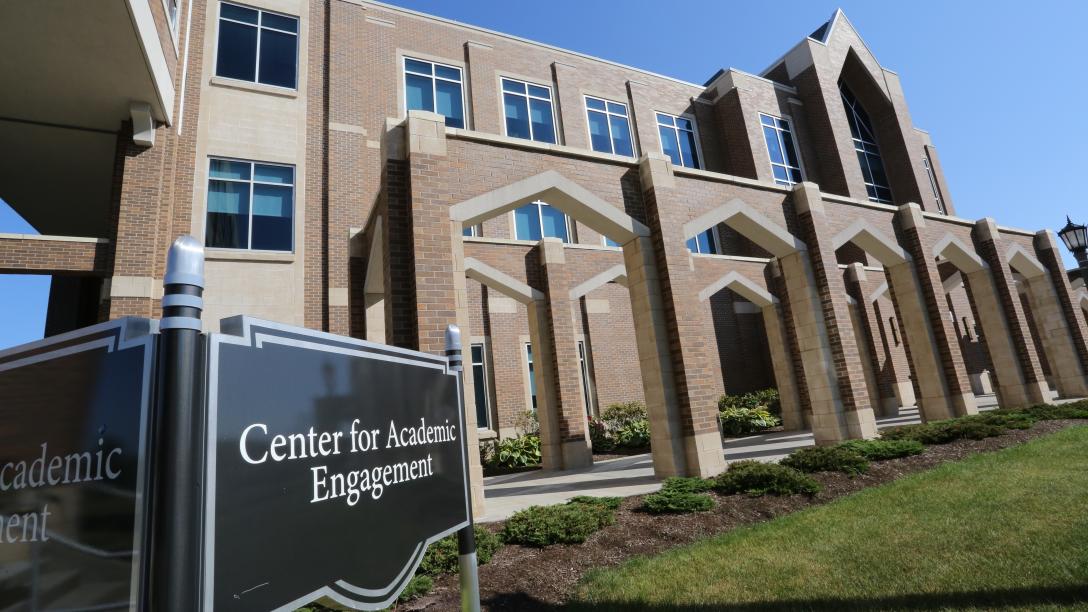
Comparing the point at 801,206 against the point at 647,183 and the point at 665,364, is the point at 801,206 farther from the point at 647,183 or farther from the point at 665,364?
the point at 665,364

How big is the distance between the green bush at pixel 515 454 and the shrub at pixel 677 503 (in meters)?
8.80

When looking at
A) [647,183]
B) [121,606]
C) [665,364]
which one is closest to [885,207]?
[647,183]

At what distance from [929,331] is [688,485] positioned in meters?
10.7

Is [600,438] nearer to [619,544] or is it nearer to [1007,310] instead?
[619,544]

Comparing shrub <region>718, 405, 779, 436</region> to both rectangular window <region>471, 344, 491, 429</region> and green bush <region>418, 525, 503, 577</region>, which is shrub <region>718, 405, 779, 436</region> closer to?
rectangular window <region>471, 344, 491, 429</region>

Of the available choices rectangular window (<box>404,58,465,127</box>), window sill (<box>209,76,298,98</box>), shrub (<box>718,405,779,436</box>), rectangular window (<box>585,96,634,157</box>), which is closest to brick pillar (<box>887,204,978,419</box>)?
shrub (<box>718,405,779,436</box>)

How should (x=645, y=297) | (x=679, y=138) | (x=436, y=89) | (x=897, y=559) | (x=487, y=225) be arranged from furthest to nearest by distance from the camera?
(x=679, y=138), (x=436, y=89), (x=487, y=225), (x=645, y=297), (x=897, y=559)

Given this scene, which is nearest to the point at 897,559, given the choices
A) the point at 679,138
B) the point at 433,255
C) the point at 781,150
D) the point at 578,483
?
the point at 578,483

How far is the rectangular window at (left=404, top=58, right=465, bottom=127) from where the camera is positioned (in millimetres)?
19484

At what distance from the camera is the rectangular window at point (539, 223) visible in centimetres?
2012

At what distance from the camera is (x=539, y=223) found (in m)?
20.5

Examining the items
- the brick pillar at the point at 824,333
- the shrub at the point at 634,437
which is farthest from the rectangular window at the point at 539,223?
the brick pillar at the point at 824,333

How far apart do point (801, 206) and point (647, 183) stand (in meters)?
4.57

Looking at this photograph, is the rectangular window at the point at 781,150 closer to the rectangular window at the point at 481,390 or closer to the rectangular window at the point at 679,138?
the rectangular window at the point at 679,138
